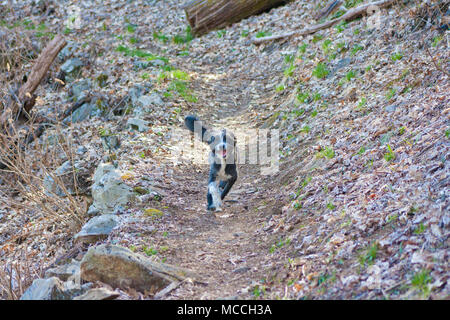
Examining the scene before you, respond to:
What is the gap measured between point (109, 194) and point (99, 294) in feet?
9.29

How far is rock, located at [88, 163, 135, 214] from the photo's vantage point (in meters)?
6.65

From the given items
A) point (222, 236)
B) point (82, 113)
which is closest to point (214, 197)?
point (222, 236)

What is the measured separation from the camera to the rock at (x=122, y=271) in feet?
14.8

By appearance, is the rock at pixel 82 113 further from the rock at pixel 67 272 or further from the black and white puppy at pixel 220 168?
the rock at pixel 67 272

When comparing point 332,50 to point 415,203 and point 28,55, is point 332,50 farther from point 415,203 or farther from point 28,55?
point 28,55

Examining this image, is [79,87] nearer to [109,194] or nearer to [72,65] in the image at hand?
[72,65]

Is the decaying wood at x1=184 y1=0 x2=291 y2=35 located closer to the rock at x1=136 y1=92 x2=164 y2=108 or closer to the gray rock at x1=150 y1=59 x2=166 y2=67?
the gray rock at x1=150 y1=59 x2=166 y2=67

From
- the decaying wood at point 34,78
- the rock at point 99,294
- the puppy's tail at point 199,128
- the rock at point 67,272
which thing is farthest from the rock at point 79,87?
the rock at point 99,294

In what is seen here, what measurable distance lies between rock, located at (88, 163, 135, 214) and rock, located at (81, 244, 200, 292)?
1991 mm

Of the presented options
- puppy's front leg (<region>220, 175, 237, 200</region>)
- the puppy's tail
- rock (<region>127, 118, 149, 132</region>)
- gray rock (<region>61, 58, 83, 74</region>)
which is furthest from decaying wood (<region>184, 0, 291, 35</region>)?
puppy's front leg (<region>220, 175, 237, 200</region>)

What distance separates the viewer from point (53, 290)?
14.0 ft

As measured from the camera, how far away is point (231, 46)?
14.5 meters

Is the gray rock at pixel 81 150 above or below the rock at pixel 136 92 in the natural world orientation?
below

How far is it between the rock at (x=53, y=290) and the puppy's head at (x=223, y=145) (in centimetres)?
324
